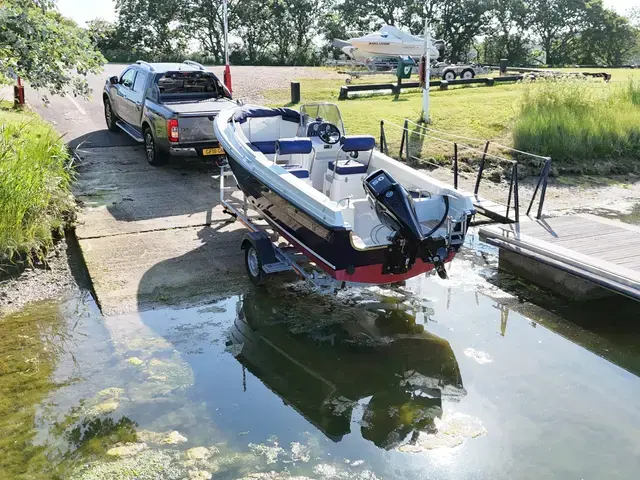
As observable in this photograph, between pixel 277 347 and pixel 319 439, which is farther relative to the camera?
pixel 277 347

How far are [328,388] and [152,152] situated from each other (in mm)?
7482

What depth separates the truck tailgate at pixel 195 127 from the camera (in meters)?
10.8

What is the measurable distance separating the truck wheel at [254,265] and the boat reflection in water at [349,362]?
0.16 m

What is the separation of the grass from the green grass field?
253 inches

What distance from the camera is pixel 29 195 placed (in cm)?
803

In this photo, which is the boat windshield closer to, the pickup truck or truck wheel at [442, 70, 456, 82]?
the pickup truck

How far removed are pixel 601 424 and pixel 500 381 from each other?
89cm

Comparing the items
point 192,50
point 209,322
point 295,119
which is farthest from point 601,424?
point 192,50

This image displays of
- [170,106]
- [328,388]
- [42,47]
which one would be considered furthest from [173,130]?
[328,388]

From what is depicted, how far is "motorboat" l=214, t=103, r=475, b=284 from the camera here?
628 cm

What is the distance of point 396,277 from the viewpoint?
6590 mm

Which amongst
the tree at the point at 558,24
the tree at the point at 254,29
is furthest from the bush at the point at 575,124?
the tree at the point at 558,24

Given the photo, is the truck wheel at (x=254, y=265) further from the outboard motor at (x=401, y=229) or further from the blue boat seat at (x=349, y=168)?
the outboard motor at (x=401, y=229)

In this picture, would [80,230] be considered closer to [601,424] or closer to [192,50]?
[601,424]
